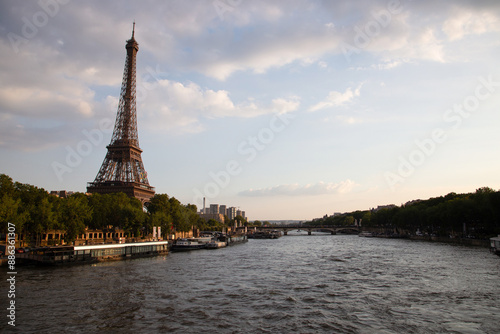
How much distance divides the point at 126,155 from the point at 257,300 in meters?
107

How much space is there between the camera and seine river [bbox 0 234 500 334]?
23.7 metres

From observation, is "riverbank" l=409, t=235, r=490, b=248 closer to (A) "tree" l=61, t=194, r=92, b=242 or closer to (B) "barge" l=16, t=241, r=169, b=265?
(B) "barge" l=16, t=241, r=169, b=265

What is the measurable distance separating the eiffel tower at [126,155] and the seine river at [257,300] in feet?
255

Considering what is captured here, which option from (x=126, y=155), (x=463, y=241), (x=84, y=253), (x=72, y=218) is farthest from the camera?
(x=126, y=155)

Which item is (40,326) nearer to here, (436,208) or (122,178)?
(122,178)

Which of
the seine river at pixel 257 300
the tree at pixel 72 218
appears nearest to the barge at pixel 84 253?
the seine river at pixel 257 300

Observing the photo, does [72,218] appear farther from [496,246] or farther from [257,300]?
[496,246]

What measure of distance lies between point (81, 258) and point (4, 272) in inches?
533

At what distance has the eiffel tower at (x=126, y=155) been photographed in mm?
122500

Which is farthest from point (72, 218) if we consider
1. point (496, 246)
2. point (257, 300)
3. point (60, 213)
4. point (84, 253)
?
point (496, 246)

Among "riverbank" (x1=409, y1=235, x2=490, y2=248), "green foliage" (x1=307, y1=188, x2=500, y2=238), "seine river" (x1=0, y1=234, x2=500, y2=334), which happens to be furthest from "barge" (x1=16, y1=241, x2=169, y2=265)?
"green foliage" (x1=307, y1=188, x2=500, y2=238)

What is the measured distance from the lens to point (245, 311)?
27391mm

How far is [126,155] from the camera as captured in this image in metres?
128

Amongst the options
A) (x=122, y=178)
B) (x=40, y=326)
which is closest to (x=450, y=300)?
(x=40, y=326)
